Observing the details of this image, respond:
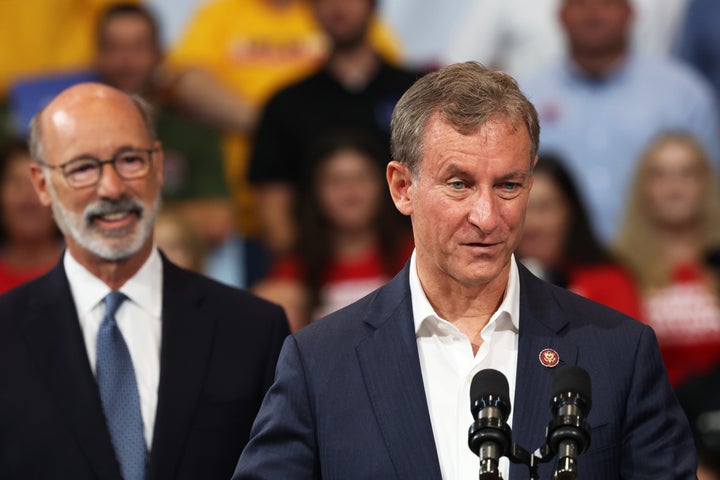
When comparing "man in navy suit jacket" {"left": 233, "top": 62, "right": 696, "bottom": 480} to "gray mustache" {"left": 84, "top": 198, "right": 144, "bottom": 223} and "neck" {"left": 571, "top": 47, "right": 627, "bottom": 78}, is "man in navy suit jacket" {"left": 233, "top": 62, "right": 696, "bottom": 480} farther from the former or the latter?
"neck" {"left": 571, "top": 47, "right": 627, "bottom": 78}

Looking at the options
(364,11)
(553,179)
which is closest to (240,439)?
(553,179)

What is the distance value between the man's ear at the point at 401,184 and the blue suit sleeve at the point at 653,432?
0.51 meters

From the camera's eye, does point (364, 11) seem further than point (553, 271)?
Yes

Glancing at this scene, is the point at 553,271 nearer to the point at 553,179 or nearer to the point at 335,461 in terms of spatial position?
the point at 553,179

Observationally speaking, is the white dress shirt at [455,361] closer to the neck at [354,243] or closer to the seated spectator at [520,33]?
the neck at [354,243]

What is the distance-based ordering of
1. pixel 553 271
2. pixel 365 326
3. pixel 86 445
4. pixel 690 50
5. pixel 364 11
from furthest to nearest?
1. pixel 690 50
2. pixel 364 11
3. pixel 553 271
4. pixel 86 445
5. pixel 365 326

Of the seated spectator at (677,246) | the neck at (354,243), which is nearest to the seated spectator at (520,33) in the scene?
the seated spectator at (677,246)

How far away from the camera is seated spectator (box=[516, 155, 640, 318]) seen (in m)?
4.98

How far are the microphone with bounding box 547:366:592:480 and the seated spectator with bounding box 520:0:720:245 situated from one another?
357 cm

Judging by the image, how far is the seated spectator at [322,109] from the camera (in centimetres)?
579

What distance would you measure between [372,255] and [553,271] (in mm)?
704

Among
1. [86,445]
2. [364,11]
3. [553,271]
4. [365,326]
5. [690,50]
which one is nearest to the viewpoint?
[365,326]

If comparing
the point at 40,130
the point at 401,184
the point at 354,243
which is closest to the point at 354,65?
the point at 354,243

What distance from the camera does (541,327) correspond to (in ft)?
8.32
